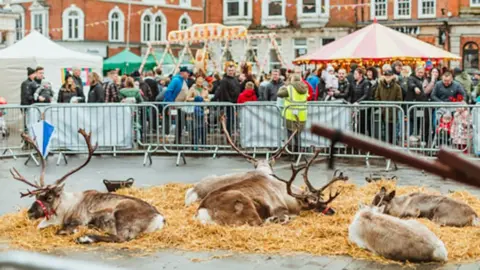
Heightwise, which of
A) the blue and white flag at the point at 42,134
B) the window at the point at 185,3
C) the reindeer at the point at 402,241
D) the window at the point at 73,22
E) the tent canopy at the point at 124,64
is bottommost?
the reindeer at the point at 402,241

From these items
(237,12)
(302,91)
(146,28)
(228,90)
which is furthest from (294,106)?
(146,28)

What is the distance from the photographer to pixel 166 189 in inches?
488

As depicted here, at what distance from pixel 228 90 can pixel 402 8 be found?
116 feet

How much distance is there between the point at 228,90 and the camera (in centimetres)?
2038

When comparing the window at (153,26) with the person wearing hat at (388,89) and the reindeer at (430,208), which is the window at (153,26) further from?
the reindeer at (430,208)

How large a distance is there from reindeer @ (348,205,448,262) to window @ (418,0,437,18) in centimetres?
4603

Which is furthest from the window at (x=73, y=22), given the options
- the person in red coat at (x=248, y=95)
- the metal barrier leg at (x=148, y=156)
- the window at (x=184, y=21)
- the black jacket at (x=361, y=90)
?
the metal barrier leg at (x=148, y=156)

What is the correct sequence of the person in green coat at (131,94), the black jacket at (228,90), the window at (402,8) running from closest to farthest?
1. the black jacket at (228,90)
2. the person in green coat at (131,94)
3. the window at (402,8)

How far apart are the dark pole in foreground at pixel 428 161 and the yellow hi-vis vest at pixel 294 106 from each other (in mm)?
14538

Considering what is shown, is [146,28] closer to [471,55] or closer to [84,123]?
[471,55]

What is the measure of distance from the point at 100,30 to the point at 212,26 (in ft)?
72.4

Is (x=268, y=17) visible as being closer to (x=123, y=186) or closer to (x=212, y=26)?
(x=212, y=26)

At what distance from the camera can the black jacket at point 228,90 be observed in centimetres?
2033

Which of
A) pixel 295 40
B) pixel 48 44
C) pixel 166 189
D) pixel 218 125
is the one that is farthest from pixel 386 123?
pixel 295 40
